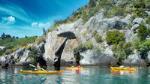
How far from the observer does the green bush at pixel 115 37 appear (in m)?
118

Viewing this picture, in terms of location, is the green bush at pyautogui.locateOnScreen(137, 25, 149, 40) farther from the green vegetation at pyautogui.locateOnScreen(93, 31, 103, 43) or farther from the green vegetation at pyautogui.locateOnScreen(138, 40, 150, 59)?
the green vegetation at pyautogui.locateOnScreen(93, 31, 103, 43)

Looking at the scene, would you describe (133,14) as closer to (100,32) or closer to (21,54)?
(100,32)

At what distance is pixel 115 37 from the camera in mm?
118688

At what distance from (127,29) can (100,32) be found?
923 centimetres

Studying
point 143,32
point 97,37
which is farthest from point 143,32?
point 97,37

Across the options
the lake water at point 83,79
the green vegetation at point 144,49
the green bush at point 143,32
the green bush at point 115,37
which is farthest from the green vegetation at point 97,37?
the lake water at point 83,79

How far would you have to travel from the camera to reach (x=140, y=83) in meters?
60.4

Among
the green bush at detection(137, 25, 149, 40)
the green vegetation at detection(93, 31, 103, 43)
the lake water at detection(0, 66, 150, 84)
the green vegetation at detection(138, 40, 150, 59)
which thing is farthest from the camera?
the green vegetation at detection(93, 31, 103, 43)

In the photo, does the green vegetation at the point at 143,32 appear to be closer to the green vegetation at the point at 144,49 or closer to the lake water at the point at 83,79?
the green vegetation at the point at 144,49

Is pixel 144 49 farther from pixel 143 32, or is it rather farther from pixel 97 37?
pixel 97 37

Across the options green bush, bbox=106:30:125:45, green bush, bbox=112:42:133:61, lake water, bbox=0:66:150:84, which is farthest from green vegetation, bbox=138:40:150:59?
lake water, bbox=0:66:150:84

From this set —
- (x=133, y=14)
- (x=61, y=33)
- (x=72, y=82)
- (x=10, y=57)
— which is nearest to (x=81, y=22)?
(x=61, y=33)

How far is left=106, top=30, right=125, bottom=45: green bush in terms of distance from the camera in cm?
11819

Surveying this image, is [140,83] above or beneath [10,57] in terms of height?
beneath
